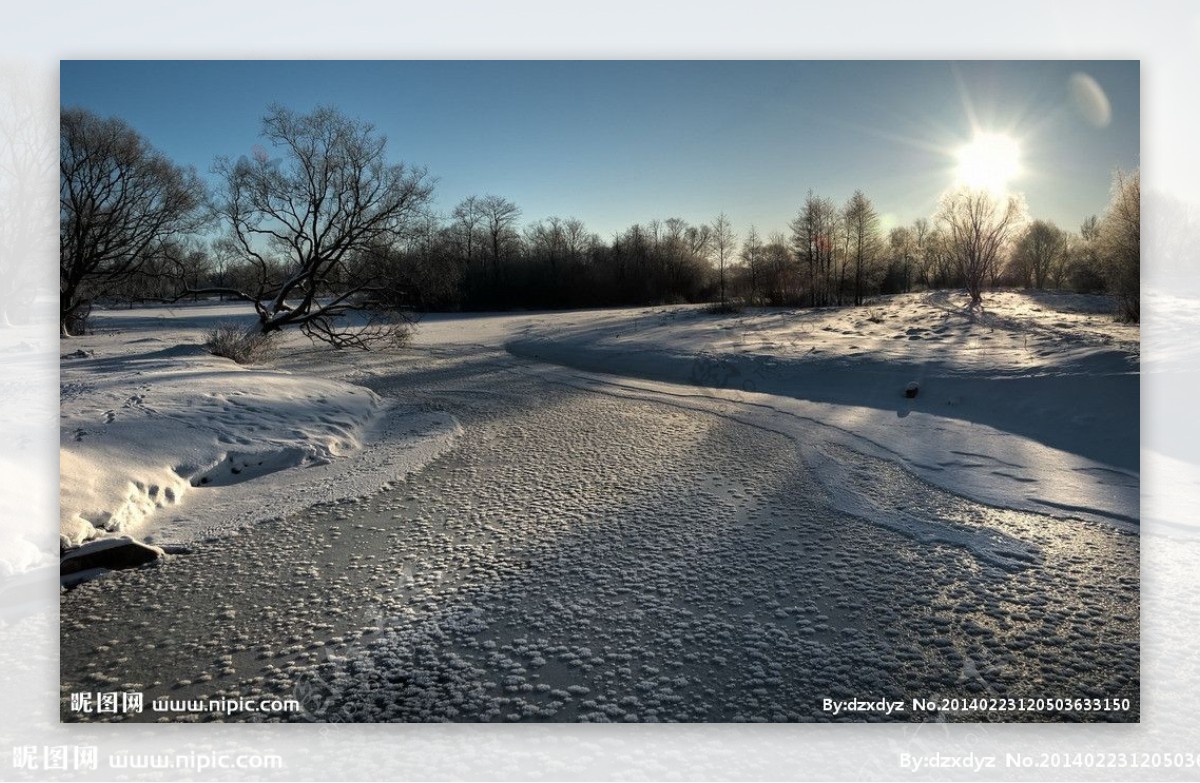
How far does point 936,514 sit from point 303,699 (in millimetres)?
3437

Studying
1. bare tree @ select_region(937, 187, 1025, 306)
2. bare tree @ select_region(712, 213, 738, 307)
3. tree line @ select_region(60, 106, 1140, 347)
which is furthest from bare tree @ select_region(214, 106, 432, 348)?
bare tree @ select_region(937, 187, 1025, 306)

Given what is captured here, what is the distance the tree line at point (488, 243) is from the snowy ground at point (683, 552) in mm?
414

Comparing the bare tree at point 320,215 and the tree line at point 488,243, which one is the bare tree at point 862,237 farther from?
the bare tree at point 320,215

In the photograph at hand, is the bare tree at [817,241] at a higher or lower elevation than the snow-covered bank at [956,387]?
higher

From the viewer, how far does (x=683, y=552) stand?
3.55m

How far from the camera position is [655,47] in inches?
125

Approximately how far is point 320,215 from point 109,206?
9.86ft

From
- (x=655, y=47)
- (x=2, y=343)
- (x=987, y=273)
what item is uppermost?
(x=655, y=47)

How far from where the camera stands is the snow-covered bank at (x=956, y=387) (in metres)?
4.19

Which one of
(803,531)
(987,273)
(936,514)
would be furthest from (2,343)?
(987,273)

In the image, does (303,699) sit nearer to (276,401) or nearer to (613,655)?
(613,655)

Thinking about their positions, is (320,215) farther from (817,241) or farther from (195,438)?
(817,241)

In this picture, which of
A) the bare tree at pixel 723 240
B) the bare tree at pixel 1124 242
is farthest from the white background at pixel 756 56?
the bare tree at pixel 723 240

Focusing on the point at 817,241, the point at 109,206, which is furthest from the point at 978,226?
the point at 109,206
